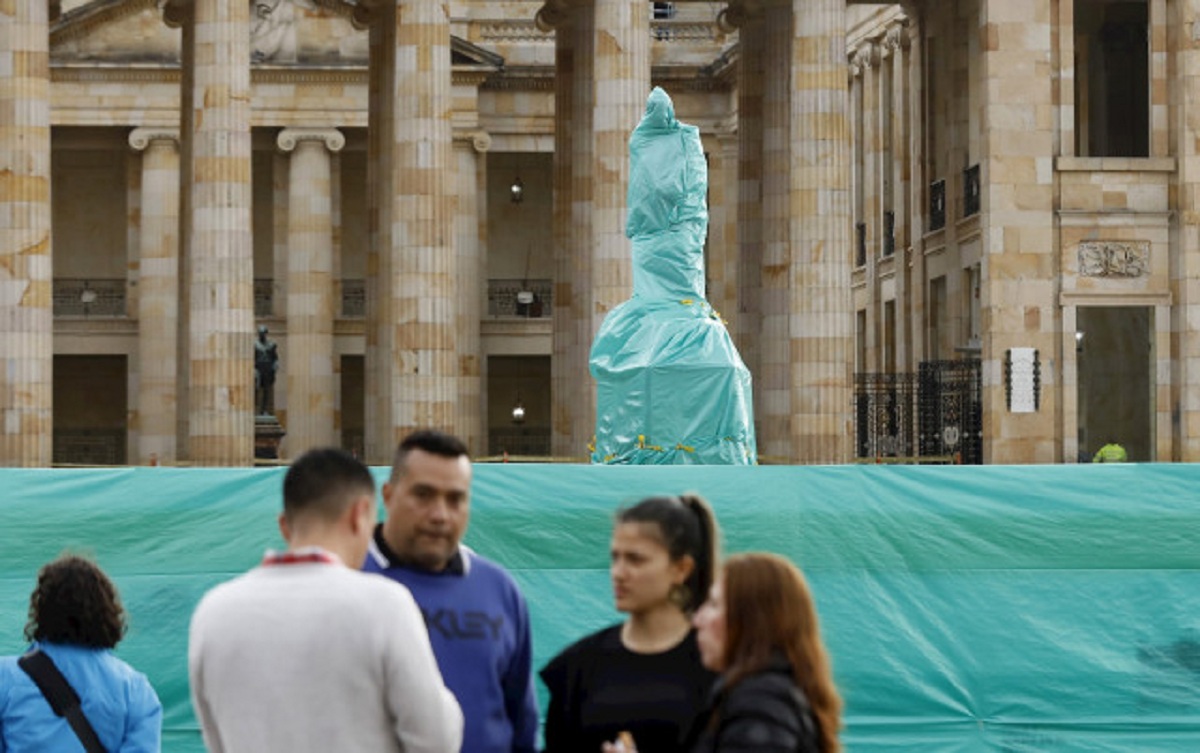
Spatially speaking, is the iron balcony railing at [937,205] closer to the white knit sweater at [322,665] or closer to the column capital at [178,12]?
the column capital at [178,12]

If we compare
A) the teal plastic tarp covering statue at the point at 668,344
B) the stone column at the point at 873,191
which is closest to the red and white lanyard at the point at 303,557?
the teal plastic tarp covering statue at the point at 668,344

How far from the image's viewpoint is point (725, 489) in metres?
15.7

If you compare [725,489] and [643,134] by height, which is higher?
[643,134]

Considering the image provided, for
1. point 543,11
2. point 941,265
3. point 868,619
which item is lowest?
point 868,619

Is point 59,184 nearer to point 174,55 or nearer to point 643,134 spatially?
point 174,55

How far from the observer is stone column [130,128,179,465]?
6266 centimetres

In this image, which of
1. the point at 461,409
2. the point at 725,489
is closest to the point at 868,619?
the point at 725,489

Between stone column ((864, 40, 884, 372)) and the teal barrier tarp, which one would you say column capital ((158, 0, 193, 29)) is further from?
the teal barrier tarp

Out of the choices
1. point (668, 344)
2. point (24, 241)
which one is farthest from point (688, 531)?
point (24, 241)

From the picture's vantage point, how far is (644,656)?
8.95 meters

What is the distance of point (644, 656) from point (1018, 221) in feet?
131

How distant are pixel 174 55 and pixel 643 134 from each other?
37627mm

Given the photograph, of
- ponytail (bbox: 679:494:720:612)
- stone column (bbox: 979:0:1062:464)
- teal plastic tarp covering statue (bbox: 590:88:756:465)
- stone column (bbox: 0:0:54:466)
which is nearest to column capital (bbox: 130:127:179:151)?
stone column (bbox: 0:0:54:466)

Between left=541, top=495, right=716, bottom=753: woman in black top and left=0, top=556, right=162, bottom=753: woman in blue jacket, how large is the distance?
8.70 ft
